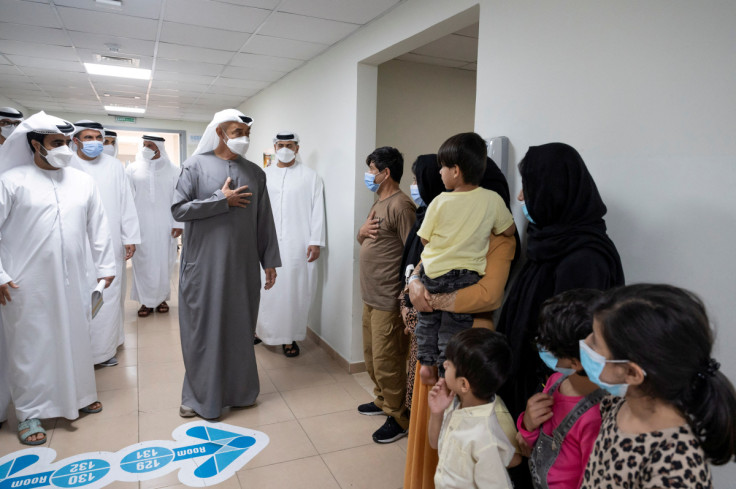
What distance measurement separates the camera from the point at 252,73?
546cm

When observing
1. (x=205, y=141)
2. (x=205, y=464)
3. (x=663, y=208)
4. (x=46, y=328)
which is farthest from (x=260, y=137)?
(x=663, y=208)

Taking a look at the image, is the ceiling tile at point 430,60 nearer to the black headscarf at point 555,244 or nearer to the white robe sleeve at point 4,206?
the black headscarf at point 555,244

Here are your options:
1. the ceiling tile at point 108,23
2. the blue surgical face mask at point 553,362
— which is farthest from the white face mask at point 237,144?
the blue surgical face mask at point 553,362

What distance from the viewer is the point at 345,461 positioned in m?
2.64

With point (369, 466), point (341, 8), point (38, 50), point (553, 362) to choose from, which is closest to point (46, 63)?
point (38, 50)

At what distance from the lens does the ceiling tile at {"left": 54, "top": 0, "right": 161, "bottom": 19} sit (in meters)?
3.31

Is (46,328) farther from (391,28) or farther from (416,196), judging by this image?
(391,28)

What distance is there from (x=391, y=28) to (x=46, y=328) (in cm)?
274

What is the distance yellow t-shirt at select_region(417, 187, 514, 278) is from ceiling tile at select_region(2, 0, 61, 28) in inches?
131

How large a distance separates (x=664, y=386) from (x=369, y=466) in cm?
193

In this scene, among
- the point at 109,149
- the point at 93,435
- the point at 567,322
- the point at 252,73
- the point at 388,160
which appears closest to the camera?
the point at 567,322

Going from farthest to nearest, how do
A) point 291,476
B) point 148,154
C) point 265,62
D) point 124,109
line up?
point 124,109
point 148,154
point 265,62
point 291,476

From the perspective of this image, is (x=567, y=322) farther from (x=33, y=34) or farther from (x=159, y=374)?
(x=33, y=34)

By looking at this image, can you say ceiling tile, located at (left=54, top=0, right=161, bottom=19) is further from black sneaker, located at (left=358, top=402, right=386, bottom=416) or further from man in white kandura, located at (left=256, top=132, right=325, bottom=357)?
black sneaker, located at (left=358, top=402, right=386, bottom=416)
